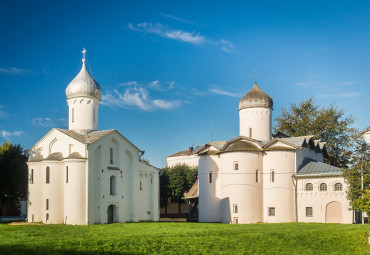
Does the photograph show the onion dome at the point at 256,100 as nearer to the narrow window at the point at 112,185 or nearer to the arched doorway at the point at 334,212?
the arched doorway at the point at 334,212

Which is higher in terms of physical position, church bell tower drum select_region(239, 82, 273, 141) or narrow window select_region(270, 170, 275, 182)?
church bell tower drum select_region(239, 82, 273, 141)

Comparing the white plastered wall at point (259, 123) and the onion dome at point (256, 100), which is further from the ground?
the onion dome at point (256, 100)

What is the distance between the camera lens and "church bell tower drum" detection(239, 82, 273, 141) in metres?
43.8

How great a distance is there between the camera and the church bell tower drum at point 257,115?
43812 millimetres

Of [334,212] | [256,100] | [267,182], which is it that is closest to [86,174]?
[267,182]

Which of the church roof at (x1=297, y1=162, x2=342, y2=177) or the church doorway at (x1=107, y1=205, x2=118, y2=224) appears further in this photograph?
the church roof at (x1=297, y1=162, x2=342, y2=177)

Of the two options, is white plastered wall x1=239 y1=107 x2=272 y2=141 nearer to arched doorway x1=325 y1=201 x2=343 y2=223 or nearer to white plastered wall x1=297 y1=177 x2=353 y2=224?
Answer: white plastered wall x1=297 y1=177 x2=353 y2=224

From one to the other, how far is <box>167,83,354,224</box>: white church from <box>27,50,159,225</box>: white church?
19.4ft

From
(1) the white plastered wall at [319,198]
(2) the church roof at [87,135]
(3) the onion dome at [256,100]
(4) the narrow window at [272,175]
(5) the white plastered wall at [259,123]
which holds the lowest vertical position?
(1) the white plastered wall at [319,198]

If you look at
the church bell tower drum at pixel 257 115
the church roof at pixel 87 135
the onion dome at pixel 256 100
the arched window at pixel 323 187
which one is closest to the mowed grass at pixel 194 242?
the arched window at pixel 323 187

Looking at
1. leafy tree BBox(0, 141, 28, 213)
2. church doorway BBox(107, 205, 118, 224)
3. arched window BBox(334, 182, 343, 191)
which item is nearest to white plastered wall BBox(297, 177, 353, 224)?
arched window BBox(334, 182, 343, 191)

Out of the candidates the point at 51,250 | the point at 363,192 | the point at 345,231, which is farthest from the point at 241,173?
the point at 51,250

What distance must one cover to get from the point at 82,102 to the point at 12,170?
34.3 ft

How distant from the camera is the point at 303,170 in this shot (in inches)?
1564
